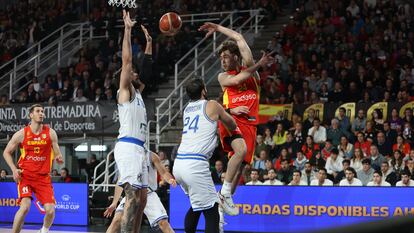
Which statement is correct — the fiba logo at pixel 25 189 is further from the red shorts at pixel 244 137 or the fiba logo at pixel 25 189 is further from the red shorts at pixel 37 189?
the red shorts at pixel 244 137

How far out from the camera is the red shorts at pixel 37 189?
1005 centimetres

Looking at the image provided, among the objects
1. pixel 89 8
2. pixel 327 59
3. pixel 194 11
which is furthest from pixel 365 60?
pixel 89 8

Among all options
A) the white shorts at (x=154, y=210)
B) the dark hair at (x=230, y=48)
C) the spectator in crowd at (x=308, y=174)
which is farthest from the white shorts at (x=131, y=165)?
the spectator in crowd at (x=308, y=174)

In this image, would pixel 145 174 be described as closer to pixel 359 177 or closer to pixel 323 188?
pixel 323 188

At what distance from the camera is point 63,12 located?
2617 centimetres

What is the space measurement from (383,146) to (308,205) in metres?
2.74

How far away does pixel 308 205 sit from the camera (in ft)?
40.3

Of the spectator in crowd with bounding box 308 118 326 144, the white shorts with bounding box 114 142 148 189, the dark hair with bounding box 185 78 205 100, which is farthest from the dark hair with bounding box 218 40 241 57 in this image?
the spectator in crowd with bounding box 308 118 326 144

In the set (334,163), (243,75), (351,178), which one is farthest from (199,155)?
(334,163)

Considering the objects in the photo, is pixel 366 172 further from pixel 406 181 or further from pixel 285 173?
pixel 285 173

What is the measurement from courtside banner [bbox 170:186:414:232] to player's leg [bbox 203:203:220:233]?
4.66 m

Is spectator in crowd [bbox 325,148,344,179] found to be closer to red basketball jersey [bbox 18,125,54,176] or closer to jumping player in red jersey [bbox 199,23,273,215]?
jumping player in red jersey [bbox 199,23,273,215]

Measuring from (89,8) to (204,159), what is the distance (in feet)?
68.4

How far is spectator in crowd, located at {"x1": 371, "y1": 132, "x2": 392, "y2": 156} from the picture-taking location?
46.0ft
